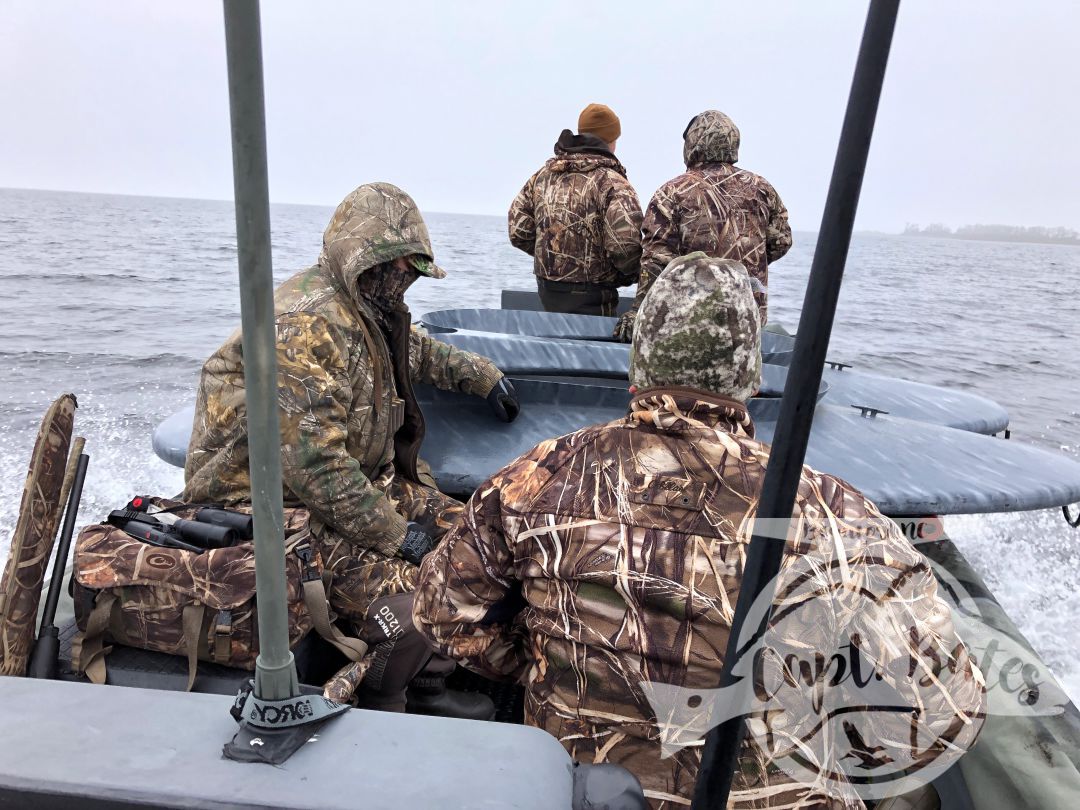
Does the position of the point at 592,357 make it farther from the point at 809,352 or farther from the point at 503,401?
the point at 809,352

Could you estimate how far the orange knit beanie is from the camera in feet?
17.1

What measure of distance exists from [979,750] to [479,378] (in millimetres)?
2080

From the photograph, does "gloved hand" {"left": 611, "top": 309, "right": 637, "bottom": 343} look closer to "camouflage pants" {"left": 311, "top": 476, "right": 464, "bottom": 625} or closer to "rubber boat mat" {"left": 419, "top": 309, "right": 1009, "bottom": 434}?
"rubber boat mat" {"left": 419, "top": 309, "right": 1009, "bottom": 434}

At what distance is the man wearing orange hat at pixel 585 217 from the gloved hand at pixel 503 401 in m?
2.20

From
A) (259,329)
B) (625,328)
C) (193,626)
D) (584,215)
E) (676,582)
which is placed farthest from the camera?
(584,215)

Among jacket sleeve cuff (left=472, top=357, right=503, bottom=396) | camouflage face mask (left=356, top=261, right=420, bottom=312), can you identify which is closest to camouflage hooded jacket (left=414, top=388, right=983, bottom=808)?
camouflage face mask (left=356, top=261, right=420, bottom=312)

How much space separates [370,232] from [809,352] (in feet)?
6.36

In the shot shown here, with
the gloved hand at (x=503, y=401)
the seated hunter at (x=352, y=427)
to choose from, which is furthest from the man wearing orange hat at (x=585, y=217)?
the seated hunter at (x=352, y=427)

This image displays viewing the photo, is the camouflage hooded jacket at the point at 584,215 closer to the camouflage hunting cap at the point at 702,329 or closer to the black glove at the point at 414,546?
the black glove at the point at 414,546

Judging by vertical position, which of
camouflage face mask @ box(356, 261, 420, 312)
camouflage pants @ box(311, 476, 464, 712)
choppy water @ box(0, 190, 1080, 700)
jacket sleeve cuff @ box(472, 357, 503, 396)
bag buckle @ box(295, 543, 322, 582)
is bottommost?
choppy water @ box(0, 190, 1080, 700)

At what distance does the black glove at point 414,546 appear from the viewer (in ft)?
8.20

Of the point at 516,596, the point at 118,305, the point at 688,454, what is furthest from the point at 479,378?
the point at 118,305

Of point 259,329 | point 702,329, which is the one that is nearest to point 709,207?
point 702,329

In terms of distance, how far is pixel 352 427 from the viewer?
2488 millimetres
